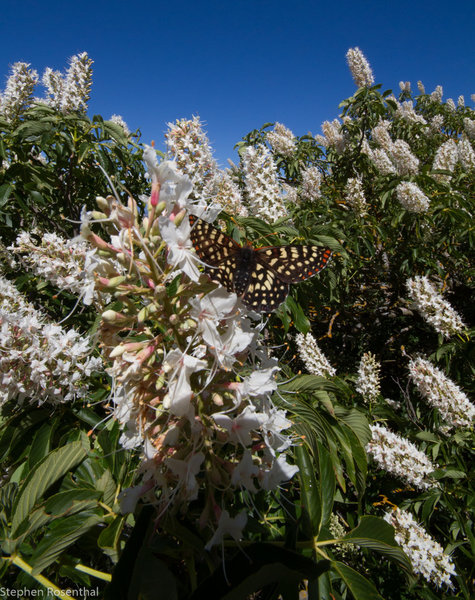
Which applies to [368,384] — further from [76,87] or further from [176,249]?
[76,87]

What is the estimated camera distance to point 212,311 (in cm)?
89

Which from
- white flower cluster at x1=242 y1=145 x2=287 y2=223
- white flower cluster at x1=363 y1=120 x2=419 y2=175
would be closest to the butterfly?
white flower cluster at x1=242 y1=145 x2=287 y2=223

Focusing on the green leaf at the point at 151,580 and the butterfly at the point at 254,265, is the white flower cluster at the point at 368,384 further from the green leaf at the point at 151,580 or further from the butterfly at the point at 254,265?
the green leaf at the point at 151,580

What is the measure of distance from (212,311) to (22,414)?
4.32 ft

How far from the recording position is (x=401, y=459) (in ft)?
7.48

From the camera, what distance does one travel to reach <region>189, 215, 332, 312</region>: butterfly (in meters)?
1.12

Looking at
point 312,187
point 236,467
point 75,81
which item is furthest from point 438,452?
point 75,81

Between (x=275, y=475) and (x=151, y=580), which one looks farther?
(x=275, y=475)

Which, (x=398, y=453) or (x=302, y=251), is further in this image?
(x=398, y=453)

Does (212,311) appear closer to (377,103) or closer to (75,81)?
(75,81)

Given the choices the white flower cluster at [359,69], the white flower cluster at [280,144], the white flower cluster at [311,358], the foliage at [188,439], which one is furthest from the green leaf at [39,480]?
the white flower cluster at [359,69]

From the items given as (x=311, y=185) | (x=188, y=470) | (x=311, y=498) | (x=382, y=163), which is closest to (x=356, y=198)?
(x=311, y=185)

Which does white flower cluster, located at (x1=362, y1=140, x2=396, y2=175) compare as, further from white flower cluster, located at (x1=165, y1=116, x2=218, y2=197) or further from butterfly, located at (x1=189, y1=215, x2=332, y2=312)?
butterfly, located at (x1=189, y1=215, x2=332, y2=312)

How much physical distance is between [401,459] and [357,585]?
5.00ft
